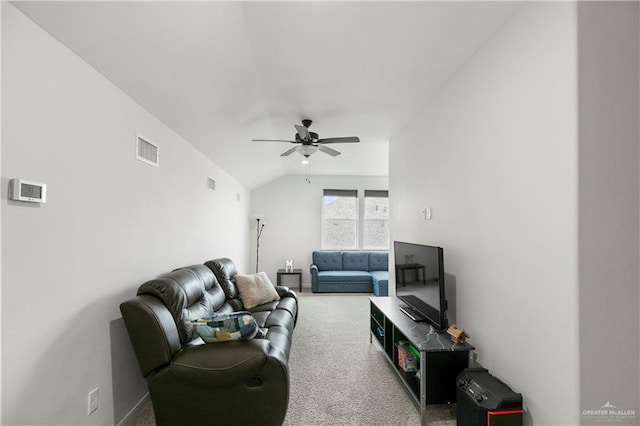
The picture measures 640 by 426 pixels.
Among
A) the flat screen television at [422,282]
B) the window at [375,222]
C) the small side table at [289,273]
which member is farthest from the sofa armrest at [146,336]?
the window at [375,222]

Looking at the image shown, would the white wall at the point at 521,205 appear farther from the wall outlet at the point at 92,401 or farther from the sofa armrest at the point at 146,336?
the wall outlet at the point at 92,401

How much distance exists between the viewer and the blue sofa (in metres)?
6.58

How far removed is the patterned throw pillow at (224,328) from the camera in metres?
1.99

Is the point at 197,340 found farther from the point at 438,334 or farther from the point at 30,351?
the point at 438,334

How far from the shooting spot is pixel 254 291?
373 centimetres

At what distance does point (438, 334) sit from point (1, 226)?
2677 millimetres

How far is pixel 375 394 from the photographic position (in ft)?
8.38

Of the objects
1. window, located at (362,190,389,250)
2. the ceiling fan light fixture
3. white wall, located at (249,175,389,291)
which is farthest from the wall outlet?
window, located at (362,190,389,250)

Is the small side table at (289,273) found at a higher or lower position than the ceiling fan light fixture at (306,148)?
lower

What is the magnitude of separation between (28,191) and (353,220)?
6.59 meters

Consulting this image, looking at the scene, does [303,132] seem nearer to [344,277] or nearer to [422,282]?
[422,282]

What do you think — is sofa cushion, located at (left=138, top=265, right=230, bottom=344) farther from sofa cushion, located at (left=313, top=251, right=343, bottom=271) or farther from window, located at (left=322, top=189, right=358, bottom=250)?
window, located at (left=322, top=189, right=358, bottom=250)

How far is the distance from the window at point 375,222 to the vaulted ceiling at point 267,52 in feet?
13.4
